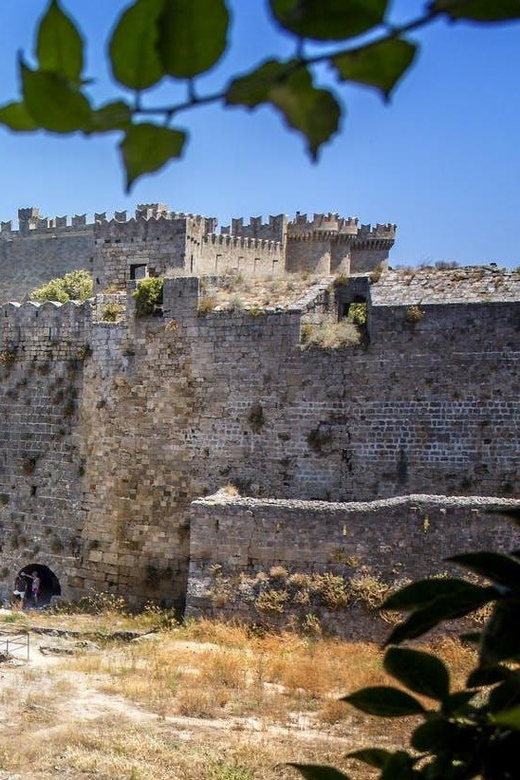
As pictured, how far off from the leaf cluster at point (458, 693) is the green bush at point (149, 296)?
1442cm

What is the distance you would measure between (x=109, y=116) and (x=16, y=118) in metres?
0.13

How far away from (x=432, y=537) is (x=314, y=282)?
17.4 feet

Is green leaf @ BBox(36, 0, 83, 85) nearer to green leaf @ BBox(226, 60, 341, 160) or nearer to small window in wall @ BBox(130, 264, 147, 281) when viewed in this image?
green leaf @ BBox(226, 60, 341, 160)

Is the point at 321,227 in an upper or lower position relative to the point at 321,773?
upper

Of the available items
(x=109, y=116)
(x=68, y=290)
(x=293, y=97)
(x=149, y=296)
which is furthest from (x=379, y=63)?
(x=68, y=290)

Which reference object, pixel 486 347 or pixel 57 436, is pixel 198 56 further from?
pixel 57 436

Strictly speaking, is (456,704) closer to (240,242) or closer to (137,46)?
(137,46)

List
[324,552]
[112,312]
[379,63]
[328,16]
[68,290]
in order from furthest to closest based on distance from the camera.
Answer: [68,290]
[112,312]
[324,552]
[379,63]
[328,16]

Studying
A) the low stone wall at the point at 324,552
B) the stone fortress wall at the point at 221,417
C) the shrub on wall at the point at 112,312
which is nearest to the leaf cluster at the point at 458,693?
the low stone wall at the point at 324,552

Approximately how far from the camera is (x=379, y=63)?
106 centimetres

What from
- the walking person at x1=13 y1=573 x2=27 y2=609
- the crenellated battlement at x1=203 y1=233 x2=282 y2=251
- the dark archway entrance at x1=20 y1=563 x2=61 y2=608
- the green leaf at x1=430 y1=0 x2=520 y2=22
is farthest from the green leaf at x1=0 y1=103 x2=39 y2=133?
the crenellated battlement at x1=203 y1=233 x2=282 y2=251

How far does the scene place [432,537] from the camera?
39.9 feet

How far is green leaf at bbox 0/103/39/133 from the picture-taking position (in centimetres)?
109

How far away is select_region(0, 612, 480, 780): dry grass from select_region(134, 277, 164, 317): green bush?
5630 millimetres
